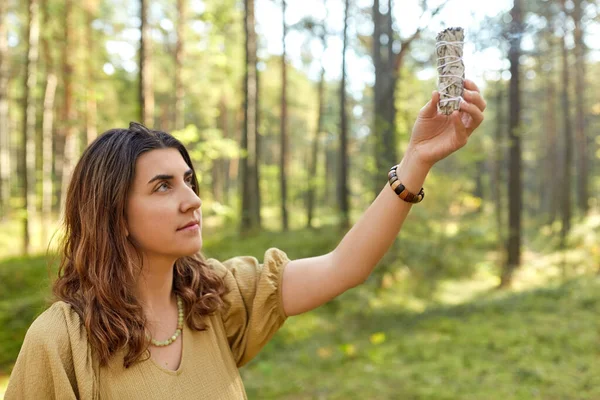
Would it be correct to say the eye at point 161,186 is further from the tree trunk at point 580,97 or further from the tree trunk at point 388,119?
the tree trunk at point 580,97

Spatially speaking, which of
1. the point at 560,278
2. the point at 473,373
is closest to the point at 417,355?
the point at 473,373

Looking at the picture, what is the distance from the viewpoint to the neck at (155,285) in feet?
5.32

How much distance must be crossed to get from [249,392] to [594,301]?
6.17 m

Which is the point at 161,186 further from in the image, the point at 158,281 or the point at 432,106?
the point at 432,106

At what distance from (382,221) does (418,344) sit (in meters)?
5.26

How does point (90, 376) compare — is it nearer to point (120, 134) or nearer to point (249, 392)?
point (120, 134)

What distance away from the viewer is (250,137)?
41.5 ft

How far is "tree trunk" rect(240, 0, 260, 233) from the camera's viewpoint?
11.9 metres

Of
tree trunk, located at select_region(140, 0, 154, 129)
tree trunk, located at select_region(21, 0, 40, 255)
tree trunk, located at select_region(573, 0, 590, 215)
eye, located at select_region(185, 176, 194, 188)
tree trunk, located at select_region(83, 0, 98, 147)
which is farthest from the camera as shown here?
tree trunk, located at select_region(83, 0, 98, 147)

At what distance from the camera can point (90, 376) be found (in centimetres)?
133

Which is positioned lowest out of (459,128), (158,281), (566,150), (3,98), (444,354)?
(444,354)

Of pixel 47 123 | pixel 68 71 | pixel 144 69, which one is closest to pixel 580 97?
pixel 144 69

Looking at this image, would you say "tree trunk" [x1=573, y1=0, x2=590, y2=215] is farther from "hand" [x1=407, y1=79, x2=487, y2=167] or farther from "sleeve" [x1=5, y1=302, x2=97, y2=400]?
"sleeve" [x1=5, y1=302, x2=97, y2=400]

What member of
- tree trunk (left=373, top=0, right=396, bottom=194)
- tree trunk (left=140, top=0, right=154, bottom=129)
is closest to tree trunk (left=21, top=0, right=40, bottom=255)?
tree trunk (left=140, top=0, right=154, bottom=129)
